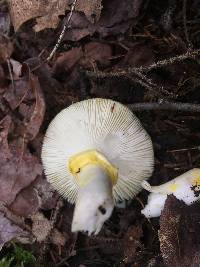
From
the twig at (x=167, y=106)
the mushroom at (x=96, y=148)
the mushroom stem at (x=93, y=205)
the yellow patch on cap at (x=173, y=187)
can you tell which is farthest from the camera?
the twig at (x=167, y=106)

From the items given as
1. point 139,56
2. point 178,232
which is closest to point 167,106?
point 139,56

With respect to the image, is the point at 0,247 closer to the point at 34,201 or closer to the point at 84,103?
the point at 34,201

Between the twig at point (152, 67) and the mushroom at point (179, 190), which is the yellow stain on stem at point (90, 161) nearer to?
the mushroom at point (179, 190)

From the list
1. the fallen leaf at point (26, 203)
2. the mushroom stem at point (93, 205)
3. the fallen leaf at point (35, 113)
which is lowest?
the fallen leaf at point (26, 203)

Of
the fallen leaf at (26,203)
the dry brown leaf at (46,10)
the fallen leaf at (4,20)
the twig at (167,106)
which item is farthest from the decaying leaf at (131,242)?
the fallen leaf at (4,20)

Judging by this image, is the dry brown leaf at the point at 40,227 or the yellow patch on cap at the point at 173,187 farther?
the dry brown leaf at the point at 40,227

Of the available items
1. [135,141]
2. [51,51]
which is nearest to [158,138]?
→ [135,141]
